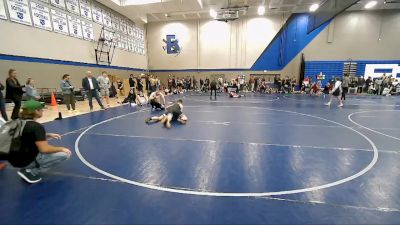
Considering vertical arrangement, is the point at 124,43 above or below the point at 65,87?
above

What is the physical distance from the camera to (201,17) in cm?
2355

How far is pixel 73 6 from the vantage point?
13906 mm

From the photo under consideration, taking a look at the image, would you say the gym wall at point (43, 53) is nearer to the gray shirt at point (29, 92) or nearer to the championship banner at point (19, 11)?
the championship banner at point (19, 11)

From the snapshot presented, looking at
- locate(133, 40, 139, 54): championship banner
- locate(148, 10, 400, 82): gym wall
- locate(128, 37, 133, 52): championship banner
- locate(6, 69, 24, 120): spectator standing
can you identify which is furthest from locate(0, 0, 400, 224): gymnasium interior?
locate(133, 40, 139, 54): championship banner

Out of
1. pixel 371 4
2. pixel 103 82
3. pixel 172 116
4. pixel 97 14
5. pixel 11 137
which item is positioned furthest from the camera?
pixel 371 4

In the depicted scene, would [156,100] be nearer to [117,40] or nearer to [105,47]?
[105,47]

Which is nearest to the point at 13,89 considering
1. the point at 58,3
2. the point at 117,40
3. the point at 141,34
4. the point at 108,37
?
the point at 58,3

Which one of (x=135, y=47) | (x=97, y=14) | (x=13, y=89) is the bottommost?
(x=13, y=89)

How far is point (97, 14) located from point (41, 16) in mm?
4911

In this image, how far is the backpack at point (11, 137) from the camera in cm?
288

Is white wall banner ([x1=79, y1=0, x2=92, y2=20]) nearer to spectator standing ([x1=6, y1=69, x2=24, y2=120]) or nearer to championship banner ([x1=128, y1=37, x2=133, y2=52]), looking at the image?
championship banner ([x1=128, y1=37, x2=133, y2=52])

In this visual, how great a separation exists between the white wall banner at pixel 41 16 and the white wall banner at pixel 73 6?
1590mm

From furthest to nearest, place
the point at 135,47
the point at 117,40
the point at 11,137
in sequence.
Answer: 1. the point at 135,47
2. the point at 117,40
3. the point at 11,137

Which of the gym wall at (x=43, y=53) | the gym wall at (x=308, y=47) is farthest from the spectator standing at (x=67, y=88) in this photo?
the gym wall at (x=308, y=47)
